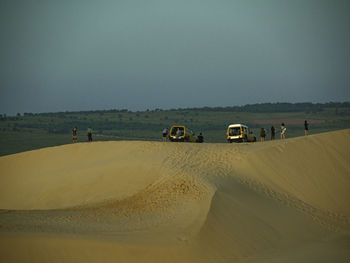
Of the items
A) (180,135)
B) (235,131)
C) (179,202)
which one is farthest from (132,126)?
(179,202)

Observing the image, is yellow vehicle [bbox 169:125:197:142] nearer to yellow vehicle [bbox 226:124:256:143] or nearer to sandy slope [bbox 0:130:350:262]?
yellow vehicle [bbox 226:124:256:143]

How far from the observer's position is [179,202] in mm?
15906

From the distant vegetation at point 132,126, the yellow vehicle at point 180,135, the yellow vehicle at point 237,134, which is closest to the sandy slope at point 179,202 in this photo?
the yellow vehicle at point 180,135

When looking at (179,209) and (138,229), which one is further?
(179,209)

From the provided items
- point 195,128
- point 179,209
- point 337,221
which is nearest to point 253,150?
point 337,221

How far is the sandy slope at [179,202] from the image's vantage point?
1220 cm

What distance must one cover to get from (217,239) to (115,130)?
77.9m

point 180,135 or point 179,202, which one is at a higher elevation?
point 180,135

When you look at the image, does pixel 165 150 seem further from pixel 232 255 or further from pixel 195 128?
pixel 195 128

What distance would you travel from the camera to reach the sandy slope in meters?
12.2

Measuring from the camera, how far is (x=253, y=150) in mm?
22031

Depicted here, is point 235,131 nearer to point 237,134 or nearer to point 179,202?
point 237,134

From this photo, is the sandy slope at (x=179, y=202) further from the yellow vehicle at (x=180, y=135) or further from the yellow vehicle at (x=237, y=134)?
the yellow vehicle at (x=237, y=134)

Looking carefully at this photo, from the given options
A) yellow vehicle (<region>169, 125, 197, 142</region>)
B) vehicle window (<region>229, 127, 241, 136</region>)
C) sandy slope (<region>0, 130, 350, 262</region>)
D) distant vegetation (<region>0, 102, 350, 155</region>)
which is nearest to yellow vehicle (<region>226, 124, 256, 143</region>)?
vehicle window (<region>229, 127, 241, 136</region>)
